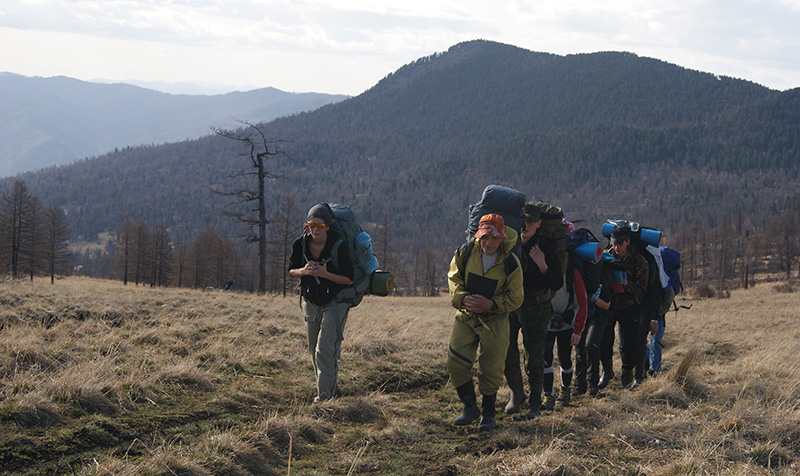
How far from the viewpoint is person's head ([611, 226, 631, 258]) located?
7.30m

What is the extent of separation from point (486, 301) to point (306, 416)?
6.15ft

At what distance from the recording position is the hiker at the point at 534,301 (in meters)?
5.56

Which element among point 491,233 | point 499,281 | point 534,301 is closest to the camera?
point 491,233

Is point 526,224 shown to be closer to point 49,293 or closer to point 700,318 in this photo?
point 49,293

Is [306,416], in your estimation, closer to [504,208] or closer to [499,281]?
[499,281]

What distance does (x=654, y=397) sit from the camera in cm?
622

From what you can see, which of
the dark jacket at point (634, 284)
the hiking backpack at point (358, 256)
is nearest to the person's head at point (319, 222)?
the hiking backpack at point (358, 256)

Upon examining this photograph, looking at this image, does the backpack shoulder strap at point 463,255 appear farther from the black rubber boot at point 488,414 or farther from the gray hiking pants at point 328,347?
the gray hiking pants at point 328,347

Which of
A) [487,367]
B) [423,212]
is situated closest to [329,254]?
[487,367]

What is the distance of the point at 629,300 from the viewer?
7.42 metres

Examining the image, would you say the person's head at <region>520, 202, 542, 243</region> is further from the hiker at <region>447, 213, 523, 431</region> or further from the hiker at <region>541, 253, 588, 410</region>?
the hiker at <region>541, 253, 588, 410</region>

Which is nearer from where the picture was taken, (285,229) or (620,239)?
(620,239)

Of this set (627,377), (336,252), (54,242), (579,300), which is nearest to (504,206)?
(579,300)

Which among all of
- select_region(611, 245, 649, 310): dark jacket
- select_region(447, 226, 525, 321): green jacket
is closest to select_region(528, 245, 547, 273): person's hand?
select_region(447, 226, 525, 321): green jacket
